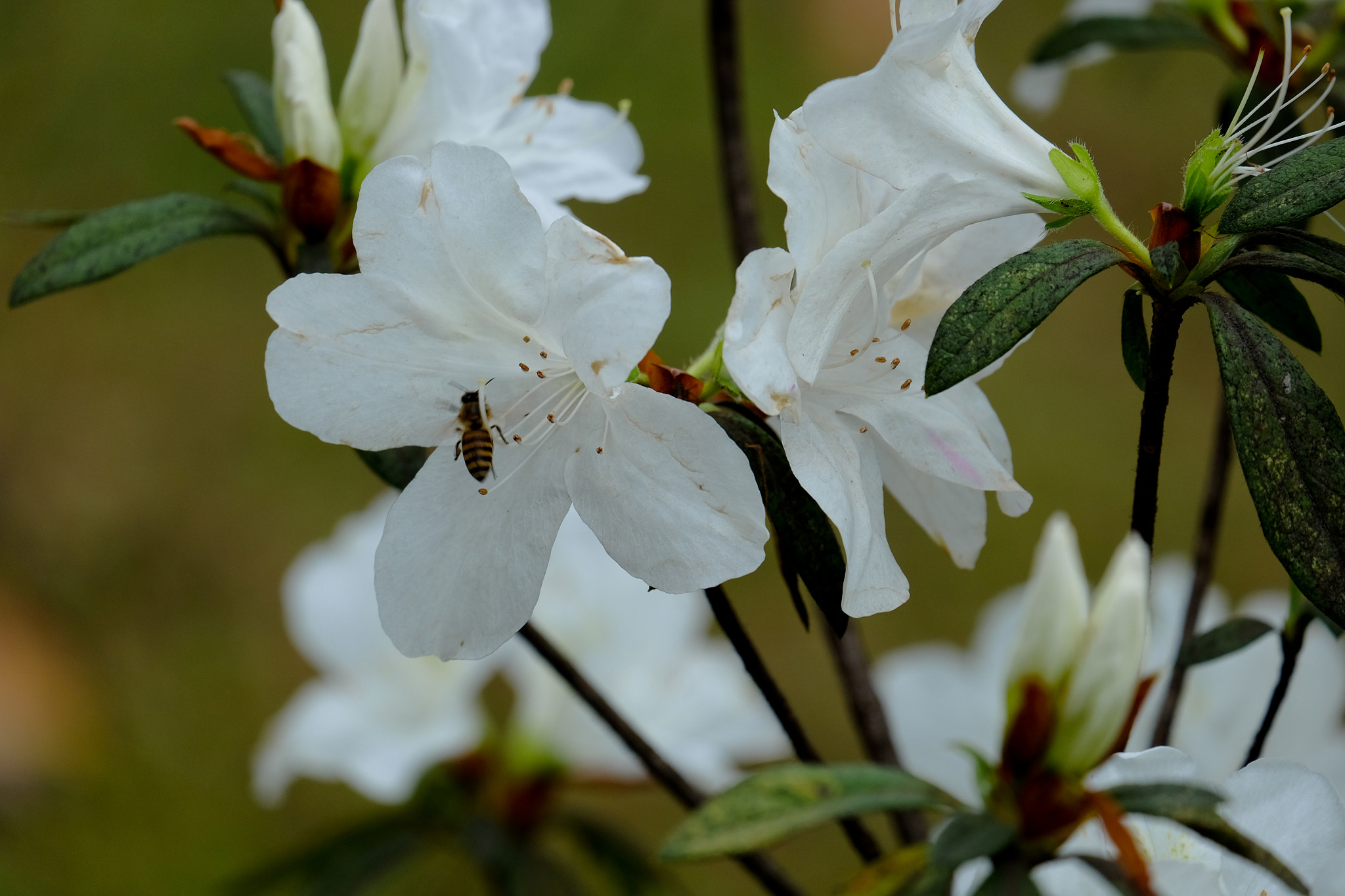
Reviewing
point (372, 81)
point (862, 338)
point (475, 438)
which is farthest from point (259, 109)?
point (862, 338)

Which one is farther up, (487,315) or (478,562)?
(487,315)

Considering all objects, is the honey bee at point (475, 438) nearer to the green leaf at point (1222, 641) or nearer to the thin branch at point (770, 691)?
the thin branch at point (770, 691)

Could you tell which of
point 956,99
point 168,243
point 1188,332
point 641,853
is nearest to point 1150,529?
point 956,99

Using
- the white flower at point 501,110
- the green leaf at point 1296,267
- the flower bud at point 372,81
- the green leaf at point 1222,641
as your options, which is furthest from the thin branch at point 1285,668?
the flower bud at point 372,81

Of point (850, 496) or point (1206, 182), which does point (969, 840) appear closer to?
point (850, 496)

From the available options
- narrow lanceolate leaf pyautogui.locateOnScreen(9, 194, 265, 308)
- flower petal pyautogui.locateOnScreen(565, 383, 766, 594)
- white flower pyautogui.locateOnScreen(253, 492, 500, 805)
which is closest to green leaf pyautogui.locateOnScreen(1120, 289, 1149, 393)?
flower petal pyautogui.locateOnScreen(565, 383, 766, 594)

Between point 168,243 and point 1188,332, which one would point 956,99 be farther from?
point 1188,332

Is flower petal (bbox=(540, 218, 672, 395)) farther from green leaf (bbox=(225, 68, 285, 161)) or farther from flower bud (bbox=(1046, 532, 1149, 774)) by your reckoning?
green leaf (bbox=(225, 68, 285, 161))
